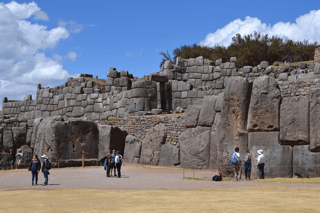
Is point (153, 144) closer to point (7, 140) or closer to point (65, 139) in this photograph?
point (65, 139)

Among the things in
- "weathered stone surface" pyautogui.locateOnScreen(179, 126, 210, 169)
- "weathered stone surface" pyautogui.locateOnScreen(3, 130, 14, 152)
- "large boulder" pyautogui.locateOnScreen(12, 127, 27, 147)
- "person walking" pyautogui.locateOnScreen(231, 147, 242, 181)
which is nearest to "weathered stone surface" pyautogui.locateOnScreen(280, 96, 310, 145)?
"person walking" pyautogui.locateOnScreen(231, 147, 242, 181)

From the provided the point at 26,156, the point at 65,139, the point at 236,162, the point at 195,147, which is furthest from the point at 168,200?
the point at 26,156

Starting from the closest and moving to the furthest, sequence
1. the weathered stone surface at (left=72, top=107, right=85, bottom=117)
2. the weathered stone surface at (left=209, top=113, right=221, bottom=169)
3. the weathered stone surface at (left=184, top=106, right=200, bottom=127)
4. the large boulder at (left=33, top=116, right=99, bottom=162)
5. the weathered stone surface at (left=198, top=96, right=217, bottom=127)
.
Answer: the weathered stone surface at (left=209, top=113, right=221, bottom=169) < the weathered stone surface at (left=198, top=96, right=217, bottom=127) < the weathered stone surface at (left=184, top=106, right=200, bottom=127) < the large boulder at (left=33, top=116, right=99, bottom=162) < the weathered stone surface at (left=72, top=107, right=85, bottom=117)

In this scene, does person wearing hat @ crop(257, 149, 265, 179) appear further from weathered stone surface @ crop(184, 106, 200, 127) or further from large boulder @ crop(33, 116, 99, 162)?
large boulder @ crop(33, 116, 99, 162)

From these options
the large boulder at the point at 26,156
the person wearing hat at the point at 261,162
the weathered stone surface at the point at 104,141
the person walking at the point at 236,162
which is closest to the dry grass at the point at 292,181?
the person wearing hat at the point at 261,162

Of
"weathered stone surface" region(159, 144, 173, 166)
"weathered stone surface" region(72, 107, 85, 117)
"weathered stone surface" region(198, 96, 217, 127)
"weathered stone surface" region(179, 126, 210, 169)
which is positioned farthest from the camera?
"weathered stone surface" region(72, 107, 85, 117)

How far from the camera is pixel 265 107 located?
14.3 meters

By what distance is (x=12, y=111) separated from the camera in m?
34.3

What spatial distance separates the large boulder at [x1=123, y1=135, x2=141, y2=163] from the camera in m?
22.9

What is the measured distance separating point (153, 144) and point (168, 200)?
13.0 metres

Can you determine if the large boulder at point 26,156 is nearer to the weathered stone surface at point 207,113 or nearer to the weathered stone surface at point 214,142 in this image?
the weathered stone surface at point 207,113

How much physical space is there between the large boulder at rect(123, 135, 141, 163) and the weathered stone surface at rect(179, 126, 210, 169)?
11.8ft

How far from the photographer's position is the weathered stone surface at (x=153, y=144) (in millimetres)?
21688

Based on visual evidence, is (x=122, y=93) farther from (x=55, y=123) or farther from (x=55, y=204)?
(x=55, y=204)
